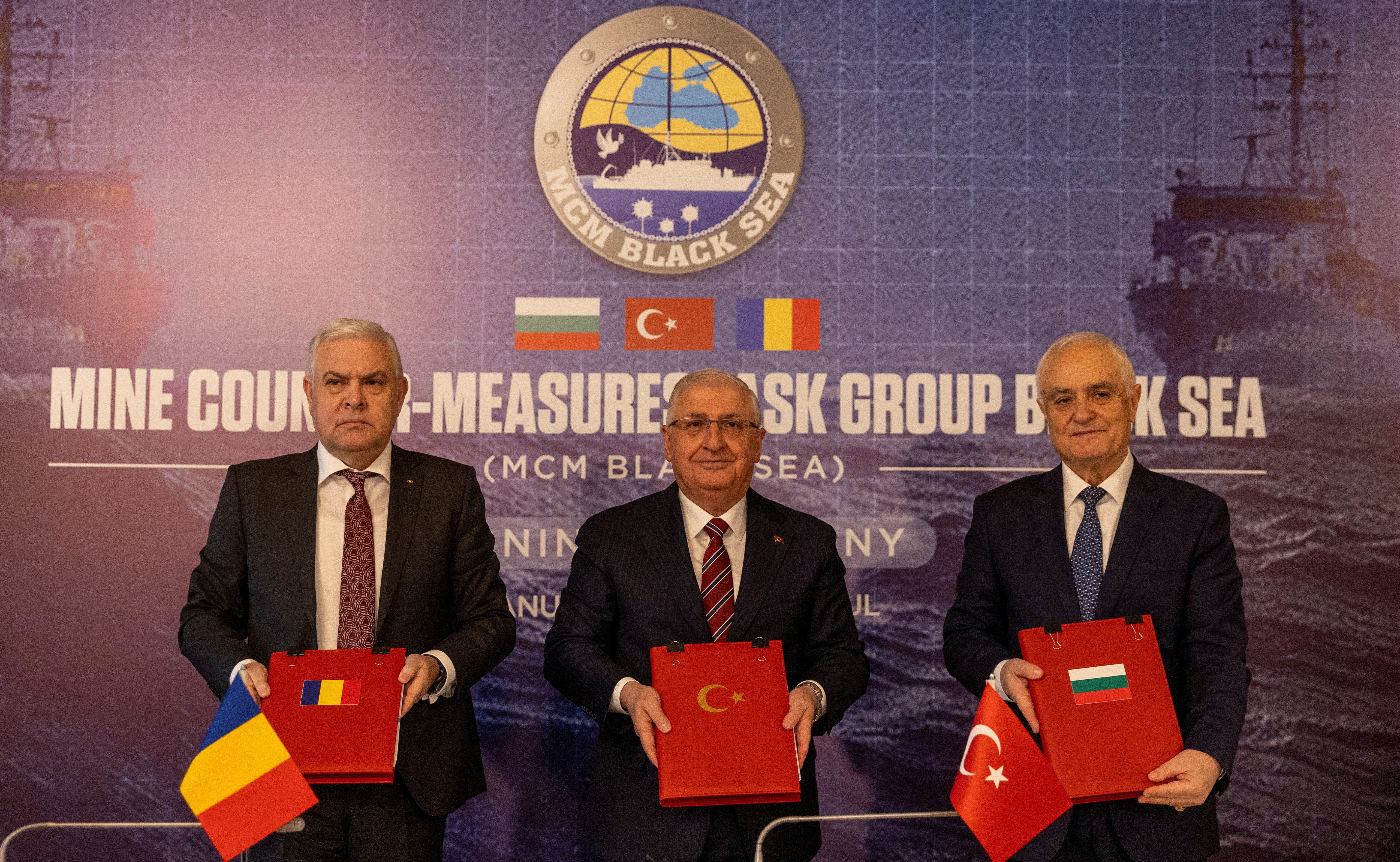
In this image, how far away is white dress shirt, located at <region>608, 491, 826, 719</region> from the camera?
2.57 metres

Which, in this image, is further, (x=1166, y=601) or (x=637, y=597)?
(x=637, y=597)

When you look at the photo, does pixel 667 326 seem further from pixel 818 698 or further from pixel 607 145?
pixel 818 698

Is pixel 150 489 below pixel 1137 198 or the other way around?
below

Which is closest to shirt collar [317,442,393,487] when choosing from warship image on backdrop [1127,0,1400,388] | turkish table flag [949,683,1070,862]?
turkish table flag [949,683,1070,862]

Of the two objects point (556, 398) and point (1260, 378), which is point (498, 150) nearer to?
point (556, 398)

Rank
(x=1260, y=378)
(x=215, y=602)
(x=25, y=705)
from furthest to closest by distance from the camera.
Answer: (x=1260, y=378) → (x=25, y=705) → (x=215, y=602)

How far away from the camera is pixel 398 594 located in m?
2.48

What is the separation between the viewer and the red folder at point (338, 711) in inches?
85.9

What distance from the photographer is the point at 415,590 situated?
2.50 metres

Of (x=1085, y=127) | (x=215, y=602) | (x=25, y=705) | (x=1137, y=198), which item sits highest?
(x=1085, y=127)

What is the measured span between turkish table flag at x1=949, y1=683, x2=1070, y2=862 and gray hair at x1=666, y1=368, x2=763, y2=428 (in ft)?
2.77

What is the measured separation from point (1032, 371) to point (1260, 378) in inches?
33.0

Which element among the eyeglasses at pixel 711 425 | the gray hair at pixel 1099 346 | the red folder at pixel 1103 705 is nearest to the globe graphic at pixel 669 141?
the eyeglasses at pixel 711 425

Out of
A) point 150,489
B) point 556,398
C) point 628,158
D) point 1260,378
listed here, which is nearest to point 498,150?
point 628,158
